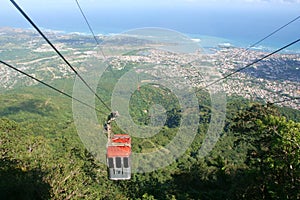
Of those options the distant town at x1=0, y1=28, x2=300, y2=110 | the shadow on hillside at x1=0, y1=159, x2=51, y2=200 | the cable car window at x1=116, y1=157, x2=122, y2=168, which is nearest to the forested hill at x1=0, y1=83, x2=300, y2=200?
the shadow on hillside at x1=0, y1=159, x2=51, y2=200

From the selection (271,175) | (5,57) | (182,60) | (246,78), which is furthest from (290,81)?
(5,57)

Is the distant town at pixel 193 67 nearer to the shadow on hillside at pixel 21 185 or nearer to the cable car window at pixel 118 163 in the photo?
the shadow on hillside at pixel 21 185

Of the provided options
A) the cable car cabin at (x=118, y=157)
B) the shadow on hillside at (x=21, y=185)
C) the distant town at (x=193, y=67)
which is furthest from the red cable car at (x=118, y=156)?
the distant town at (x=193, y=67)

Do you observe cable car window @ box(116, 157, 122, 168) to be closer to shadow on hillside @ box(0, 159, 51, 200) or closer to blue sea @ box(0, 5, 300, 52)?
shadow on hillside @ box(0, 159, 51, 200)

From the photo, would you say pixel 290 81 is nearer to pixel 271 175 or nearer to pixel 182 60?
pixel 182 60

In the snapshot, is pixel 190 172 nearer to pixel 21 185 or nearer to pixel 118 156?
pixel 21 185

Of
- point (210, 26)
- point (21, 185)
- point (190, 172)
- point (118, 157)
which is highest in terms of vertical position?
point (210, 26)

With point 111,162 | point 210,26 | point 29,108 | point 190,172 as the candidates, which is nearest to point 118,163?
point 111,162
